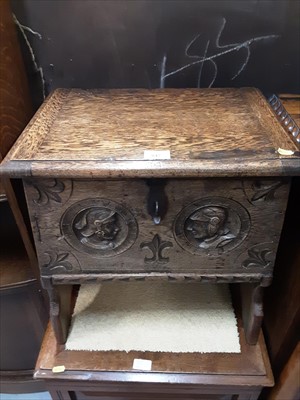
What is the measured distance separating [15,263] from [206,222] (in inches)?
24.0

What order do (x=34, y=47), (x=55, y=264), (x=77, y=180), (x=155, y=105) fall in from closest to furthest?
(x=77, y=180) → (x=55, y=264) → (x=155, y=105) → (x=34, y=47)

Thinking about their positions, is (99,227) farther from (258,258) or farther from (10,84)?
(10,84)

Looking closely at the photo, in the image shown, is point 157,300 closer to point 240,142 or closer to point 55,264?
point 55,264

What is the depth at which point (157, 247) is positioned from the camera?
75 cm

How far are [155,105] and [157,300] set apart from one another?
20.8 inches

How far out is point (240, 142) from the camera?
2.36 feet

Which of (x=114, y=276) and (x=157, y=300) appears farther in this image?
(x=157, y=300)

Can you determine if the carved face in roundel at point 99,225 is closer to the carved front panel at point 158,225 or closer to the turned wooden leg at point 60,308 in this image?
the carved front panel at point 158,225

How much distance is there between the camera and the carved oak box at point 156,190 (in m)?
0.65

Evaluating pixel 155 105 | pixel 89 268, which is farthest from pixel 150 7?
pixel 89 268

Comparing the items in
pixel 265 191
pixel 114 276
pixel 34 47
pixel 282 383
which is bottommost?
pixel 282 383

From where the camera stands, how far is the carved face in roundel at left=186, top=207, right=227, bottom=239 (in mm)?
710

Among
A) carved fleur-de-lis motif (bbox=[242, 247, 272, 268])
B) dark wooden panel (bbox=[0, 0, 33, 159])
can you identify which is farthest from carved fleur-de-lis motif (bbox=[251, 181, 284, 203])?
dark wooden panel (bbox=[0, 0, 33, 159])

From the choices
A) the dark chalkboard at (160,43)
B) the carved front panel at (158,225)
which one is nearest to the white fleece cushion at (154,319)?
the carved front panel at (158,225)
